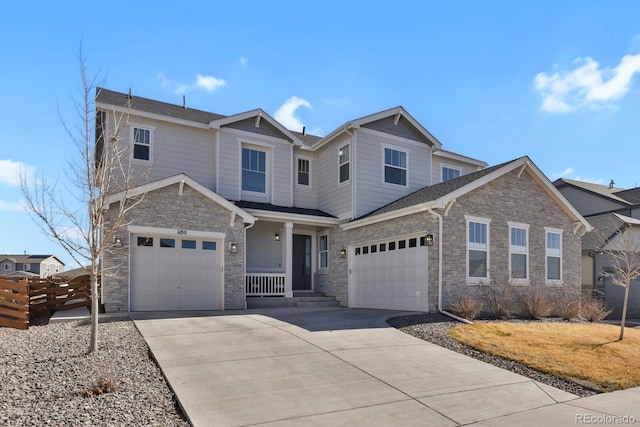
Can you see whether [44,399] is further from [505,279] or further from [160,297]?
[505,279]

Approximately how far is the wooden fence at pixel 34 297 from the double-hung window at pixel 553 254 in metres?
14.6

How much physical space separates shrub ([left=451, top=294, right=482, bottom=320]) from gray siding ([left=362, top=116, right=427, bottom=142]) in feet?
24.8

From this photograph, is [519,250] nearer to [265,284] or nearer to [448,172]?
[448,172]

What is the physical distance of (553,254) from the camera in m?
15.3

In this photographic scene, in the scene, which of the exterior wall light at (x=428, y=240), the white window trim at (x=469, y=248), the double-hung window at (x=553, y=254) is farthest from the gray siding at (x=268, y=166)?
the double-hung window at (x=553, y=254)

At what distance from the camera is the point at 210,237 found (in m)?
14.0

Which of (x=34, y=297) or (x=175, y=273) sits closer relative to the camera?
(x=34, y=297)

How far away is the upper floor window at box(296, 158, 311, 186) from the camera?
18.8 metres

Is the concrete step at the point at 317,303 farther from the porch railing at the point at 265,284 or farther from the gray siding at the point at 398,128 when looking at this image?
the gray siding at the point at 398,128

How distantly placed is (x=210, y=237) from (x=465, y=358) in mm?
8786

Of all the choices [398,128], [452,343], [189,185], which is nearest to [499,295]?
[452,343]

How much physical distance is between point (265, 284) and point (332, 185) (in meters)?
4.86

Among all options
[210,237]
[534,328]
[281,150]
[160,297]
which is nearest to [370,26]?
[281,150]

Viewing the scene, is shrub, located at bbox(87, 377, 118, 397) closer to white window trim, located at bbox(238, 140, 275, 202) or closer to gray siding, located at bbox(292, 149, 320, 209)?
white window trim, located at bbox(238, 140, 275, 202)
